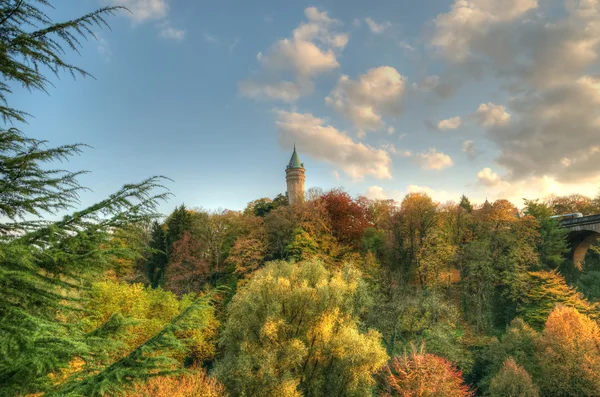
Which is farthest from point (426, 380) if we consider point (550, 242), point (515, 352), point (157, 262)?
point (157, 262)

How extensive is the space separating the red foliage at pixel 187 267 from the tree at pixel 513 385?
86.2ft

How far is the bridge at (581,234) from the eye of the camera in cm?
3222

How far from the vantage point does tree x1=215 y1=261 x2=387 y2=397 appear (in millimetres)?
16062

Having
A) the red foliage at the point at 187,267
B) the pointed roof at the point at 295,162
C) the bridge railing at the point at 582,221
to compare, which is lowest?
the red foliage at the point at 187,267

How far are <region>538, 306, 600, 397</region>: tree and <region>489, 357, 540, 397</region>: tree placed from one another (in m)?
1.77

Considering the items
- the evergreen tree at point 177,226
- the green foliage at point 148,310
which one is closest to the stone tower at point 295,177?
the evergreen tree at point 177,226

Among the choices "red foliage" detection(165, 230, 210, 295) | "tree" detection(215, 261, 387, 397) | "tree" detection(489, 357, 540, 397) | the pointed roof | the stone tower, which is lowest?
"tree" detection(489, 357, 540, 397)

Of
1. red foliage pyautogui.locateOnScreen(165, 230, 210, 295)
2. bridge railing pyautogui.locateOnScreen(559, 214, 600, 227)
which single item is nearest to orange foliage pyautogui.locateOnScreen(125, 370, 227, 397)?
red foliage pyautogui.locateOnScreen(165, 230, 210, 295)

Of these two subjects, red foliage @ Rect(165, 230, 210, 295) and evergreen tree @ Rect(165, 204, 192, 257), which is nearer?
red foliage @ Rect(165, 230, 210, 295)

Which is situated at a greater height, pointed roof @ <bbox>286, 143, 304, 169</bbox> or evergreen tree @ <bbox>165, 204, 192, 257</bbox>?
pointed roof @ <bbox>286, 143, 304, 169</bbox>

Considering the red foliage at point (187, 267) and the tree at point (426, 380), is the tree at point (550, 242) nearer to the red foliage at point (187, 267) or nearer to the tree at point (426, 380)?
the tree at point (426, 380)

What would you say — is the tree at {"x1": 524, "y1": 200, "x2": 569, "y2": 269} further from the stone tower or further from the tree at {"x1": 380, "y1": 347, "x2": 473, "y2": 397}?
the stone tower

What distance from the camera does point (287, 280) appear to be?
19.0m

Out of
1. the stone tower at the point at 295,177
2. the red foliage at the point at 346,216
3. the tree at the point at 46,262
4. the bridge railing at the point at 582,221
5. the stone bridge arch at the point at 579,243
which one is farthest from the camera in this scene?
the stone tower at the point at 295,177
